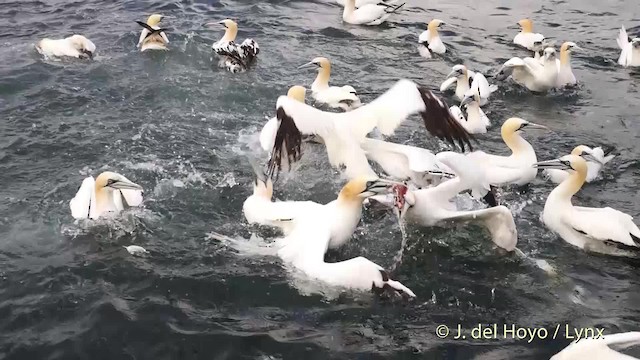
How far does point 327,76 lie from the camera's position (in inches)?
416

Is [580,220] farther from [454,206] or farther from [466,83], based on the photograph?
[466,83]

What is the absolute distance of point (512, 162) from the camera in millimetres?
8047

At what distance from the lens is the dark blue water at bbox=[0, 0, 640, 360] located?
17.5 feet

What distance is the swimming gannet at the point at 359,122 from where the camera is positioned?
715 centimetres

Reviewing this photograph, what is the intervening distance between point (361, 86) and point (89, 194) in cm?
540

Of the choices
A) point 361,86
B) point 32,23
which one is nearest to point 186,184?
point 361,86

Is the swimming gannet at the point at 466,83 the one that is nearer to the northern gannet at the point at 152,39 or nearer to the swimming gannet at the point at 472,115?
the swimming gannet at the point at 472,115

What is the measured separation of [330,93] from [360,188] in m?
4.16

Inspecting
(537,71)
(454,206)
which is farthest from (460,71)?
(454,206)

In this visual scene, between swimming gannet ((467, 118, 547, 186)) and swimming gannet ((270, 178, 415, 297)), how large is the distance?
2040mm

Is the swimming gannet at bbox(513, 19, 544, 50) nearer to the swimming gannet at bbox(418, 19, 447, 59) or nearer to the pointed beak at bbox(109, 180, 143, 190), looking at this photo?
the swimming gannet at bbox(418, 19, 447, 59)

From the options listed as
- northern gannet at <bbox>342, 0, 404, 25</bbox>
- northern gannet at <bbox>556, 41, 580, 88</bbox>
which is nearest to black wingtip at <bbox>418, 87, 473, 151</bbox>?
northern gannet at <bbox>556, 41, 580, 88</bbox>

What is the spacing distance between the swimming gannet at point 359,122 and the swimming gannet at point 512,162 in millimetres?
641

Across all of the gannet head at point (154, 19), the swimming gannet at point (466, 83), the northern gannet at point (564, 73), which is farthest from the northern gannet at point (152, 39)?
the northern gannet at point (564, 73)
